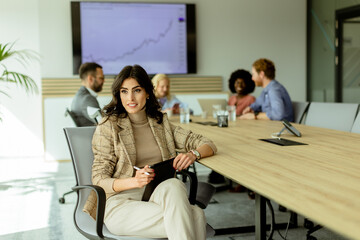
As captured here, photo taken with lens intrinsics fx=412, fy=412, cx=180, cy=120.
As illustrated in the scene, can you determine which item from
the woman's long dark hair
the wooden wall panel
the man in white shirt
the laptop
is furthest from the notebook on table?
the wooden wall panel

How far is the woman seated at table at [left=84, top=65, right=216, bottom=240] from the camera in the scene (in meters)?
1.79

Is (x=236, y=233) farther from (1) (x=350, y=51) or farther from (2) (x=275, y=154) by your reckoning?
(1) (x=350, y=51)

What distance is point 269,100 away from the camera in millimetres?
4543

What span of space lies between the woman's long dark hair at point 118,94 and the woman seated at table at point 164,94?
8.21 ft

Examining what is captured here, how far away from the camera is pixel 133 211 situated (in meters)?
1.90

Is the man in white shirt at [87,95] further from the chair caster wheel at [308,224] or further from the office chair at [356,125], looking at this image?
the office chair at [356,125]

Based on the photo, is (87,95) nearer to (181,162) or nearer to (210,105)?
(210,105)

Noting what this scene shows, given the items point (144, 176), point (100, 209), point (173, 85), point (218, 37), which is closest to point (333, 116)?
point (144, 176)

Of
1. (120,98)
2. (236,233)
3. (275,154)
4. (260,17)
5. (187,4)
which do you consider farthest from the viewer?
(260,17)

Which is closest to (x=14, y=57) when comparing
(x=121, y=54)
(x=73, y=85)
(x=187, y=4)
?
(x=73, y=85)

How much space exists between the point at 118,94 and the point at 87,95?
205 centimetres

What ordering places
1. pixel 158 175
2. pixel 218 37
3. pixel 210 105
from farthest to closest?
pixel 218 37 → pixel 210 105 → pixel 158 175

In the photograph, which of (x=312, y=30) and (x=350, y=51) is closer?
(x=350, y=51)

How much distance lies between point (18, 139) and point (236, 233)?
4927mm
